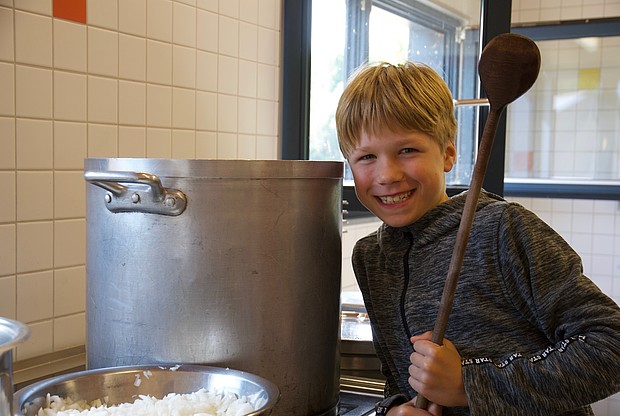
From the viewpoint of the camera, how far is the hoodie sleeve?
861 millimetres

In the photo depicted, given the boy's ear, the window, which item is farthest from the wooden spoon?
the window

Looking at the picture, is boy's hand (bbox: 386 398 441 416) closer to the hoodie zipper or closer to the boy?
the boy

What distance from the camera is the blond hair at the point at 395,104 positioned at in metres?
0.99

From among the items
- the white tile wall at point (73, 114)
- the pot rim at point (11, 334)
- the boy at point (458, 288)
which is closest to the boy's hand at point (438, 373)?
the boy at point (458, 288)

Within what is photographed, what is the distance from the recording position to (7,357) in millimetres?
637

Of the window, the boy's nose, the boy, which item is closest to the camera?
the boy

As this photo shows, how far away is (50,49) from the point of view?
1444 mm

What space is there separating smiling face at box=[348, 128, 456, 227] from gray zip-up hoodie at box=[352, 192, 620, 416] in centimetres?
3

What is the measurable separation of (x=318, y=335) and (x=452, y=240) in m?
0.24

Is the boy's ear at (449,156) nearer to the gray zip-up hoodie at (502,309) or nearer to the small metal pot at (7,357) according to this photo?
the gray zip-up hoodie at (502,309)

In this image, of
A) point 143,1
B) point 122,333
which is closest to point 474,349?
point 122,333

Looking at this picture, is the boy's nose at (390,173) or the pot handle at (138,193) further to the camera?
the boy's nose at (390,173)

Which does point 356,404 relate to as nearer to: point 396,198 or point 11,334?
point 396,198

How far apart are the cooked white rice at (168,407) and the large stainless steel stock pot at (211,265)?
56mm
